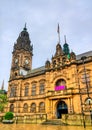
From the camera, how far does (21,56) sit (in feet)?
174

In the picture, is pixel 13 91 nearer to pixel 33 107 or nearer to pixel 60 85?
pixel 33 107

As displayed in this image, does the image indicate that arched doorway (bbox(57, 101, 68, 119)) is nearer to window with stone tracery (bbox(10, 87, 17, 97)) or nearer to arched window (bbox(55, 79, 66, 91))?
arched window (bbox(55, 79, 66, 91))

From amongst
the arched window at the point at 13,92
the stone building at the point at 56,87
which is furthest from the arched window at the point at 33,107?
the arched window at the point at 13,92

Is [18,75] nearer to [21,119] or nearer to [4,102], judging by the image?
[4,102]

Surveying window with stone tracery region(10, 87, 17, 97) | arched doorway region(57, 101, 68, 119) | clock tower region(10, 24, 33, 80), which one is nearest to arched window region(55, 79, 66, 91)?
arched doorway region(57, 101, 68, 119)

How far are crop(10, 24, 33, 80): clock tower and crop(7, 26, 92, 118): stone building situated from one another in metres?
0.47

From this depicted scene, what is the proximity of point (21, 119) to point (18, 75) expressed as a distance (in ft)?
55.1

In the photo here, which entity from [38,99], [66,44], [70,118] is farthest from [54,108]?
[66,44]

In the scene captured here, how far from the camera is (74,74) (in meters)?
33.4

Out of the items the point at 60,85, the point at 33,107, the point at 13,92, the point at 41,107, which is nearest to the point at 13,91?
the point at 13,92

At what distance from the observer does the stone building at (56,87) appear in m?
31.6

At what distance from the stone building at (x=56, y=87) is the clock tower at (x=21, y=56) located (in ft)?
1.54

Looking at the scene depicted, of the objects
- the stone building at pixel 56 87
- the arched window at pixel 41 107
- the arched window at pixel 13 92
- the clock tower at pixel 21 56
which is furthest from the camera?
the clock tower at pixel 21 56

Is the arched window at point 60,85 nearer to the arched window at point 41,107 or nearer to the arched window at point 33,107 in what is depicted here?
the arched window at point 41,107
